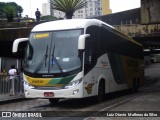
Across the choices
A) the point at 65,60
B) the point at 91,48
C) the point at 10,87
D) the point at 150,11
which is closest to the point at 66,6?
the point at 150,11

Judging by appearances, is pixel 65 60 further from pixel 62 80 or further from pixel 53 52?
pixel 62 80

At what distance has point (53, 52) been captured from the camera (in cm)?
1755

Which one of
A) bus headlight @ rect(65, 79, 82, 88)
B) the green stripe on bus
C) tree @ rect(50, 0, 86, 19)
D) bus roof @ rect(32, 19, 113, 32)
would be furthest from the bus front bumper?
tree @ rect(50, 0, 86, 19)

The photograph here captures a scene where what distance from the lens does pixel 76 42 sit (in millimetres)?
17547

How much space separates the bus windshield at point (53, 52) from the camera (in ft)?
56.7

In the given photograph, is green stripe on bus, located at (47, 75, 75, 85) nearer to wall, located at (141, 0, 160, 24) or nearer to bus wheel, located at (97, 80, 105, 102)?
bus wheel, located at (97, 80, 105, 102)

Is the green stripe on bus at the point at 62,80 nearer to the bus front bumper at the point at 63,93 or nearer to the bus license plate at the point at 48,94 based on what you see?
the bus front bumper at the point at 63,93

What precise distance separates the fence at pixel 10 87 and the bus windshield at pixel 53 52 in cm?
676

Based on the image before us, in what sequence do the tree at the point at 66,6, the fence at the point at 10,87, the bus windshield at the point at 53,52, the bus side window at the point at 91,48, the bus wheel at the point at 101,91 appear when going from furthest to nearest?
1. the tree at the point at 66,6
2. the fence at the point at 10,87
3. the bus wheel at the point at 101,91
4. the bus side window at the point at 91,48
5. the bus windshield at the point at 53,52

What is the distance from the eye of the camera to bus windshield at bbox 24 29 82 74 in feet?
56.7

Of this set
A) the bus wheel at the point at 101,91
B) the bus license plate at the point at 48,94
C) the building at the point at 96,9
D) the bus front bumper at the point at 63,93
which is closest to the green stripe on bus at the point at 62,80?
the bus front bumper at the point at 63,93

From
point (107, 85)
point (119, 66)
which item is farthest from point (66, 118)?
point (119, 66)

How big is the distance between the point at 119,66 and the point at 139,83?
21.3 ft

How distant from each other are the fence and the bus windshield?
22.2 feet
